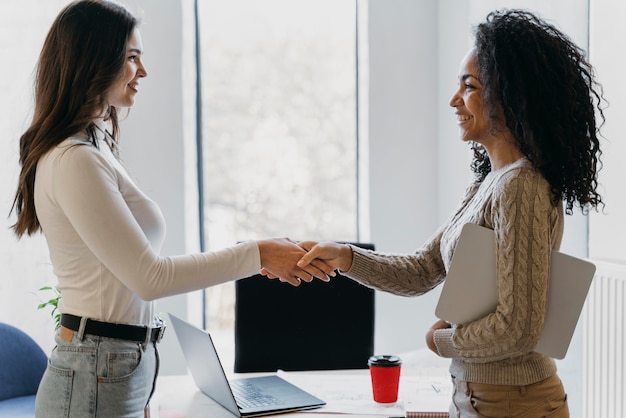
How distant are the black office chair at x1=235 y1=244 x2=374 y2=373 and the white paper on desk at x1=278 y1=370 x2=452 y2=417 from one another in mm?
399

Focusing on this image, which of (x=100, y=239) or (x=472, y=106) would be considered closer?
(x=100, y=239)

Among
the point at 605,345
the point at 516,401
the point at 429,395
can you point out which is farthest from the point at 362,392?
the point at 605,345

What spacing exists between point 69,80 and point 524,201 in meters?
1.00

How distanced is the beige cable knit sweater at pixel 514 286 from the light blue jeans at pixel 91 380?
2.17ft

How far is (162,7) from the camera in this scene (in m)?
3.39

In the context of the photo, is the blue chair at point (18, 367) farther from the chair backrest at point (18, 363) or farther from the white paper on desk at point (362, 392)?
the white paper on desk at point (362, 392)

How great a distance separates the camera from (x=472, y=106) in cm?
161

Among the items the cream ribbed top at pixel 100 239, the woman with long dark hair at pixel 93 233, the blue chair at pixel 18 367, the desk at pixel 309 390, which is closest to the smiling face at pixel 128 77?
the woman with long dark hair at pixel 93 233

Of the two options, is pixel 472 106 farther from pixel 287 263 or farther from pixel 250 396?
pixel 250 396

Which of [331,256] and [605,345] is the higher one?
[331,256]

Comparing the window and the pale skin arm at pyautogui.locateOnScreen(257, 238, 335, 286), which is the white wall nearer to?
the pale skin arm at pyautogui.locateOnScreen(257, 238, 335, 286)

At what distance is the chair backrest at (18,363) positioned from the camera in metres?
2.74

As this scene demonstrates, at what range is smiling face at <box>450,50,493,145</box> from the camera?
1596 mm

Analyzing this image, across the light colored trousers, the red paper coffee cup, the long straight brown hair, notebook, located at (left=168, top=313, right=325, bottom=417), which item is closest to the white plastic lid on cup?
the red paper coffee cup
